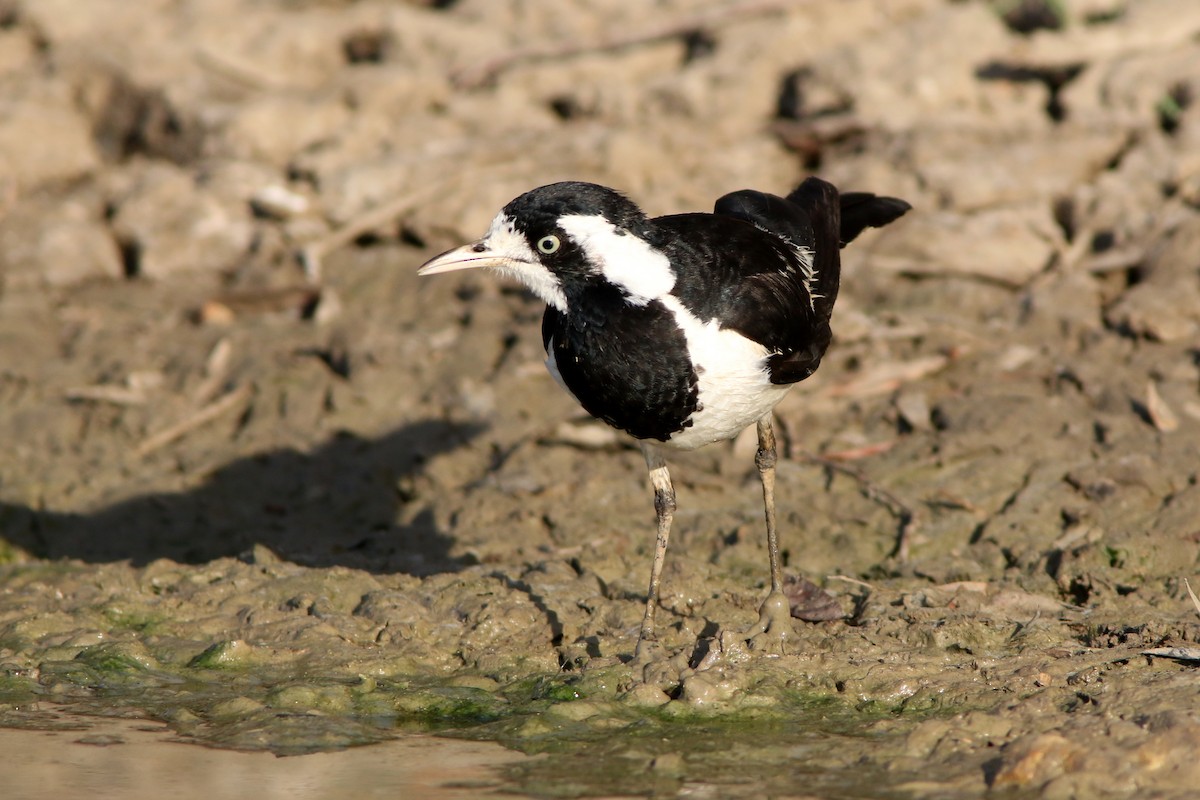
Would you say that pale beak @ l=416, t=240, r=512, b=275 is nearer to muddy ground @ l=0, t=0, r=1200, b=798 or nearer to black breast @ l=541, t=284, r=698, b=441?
black breast @ l=541, t=284, r=698, b=441

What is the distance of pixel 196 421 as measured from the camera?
7551mm

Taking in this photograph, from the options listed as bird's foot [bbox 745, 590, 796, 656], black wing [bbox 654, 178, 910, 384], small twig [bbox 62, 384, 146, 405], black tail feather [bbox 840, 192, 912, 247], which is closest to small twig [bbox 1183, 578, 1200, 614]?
bird's foot [bbox 745, 590, 796, 656]

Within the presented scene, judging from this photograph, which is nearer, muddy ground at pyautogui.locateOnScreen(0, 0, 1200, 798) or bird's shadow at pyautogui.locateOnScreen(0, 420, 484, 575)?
muddy ground at pyautogui.locateOnScreen(0, 0, 1200, 798)

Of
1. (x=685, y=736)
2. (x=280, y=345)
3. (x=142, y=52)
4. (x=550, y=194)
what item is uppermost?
(x=142, y=52)

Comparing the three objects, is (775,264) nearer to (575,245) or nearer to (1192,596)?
(575,245)

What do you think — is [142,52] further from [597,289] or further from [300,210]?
[597,289]

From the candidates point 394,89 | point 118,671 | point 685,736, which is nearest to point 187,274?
point 394,89

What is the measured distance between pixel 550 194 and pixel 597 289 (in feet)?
1.24

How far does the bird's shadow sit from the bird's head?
178cm

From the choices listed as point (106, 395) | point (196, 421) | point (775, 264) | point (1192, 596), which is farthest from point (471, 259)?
point (106, 395)

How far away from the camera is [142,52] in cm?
1004

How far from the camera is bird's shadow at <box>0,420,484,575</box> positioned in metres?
6.58

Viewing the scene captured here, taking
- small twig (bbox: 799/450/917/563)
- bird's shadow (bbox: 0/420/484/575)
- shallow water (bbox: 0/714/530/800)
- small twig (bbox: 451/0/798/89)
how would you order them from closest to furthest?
shallow water (bbox: 0/714/530/800), small twig (bbox: 799/450/917/563), bird's shadow (bbox: 0/420/484/575), small twig (bbox: 451/0/798/89)

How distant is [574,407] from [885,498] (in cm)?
165
